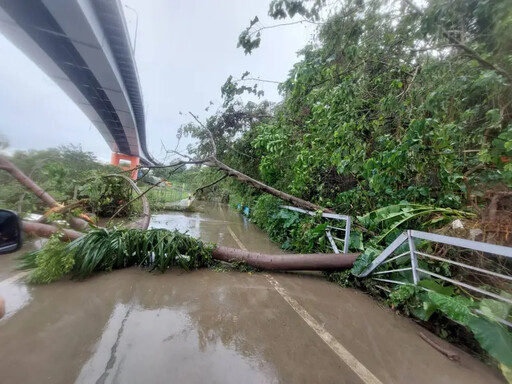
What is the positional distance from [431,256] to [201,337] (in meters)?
2.68

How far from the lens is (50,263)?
9.08 feet

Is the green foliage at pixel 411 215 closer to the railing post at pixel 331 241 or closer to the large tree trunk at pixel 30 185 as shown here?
the railing post at pixel 331 241

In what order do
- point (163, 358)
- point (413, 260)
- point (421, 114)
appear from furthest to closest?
point (421, 114) → point (413, 260) → point (163, 358)

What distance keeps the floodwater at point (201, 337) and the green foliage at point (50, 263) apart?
4.8 inches

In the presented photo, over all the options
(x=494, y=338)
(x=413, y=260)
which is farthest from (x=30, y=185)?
(x=494, y=338)

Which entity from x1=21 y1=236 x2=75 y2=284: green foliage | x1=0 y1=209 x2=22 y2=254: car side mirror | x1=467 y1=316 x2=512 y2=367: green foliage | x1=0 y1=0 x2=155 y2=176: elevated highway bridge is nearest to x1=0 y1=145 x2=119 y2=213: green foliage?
x1=21 y1=236 x2=75 y2=284: green foliage

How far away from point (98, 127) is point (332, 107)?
12913 millimetres

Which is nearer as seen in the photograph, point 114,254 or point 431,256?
point 431,256

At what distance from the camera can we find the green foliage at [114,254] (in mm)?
2805

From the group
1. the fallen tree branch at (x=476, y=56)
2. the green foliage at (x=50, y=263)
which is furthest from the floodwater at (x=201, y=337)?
the fallen tree branch at (x=476, y=56)

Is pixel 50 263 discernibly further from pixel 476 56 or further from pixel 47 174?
pixel 476 56

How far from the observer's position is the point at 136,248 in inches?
138

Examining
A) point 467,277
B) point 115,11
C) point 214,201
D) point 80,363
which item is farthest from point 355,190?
point 214,201

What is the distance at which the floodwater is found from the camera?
1.70 meters
